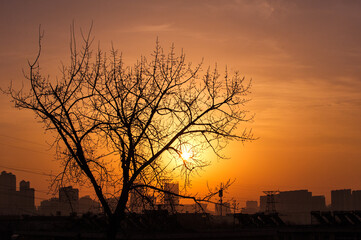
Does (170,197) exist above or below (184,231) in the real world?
above

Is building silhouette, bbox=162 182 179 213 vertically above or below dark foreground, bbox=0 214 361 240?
above

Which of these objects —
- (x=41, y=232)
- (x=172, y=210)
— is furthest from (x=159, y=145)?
(x=41, y=232)

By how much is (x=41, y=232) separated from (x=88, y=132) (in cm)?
3028

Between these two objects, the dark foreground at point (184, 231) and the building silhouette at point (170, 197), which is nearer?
the building silhouette at point (170, 197)

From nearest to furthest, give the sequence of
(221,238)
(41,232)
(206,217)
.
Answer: (206,217) → (221,238) → (41,232)

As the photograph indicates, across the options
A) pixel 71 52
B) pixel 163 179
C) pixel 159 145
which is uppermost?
pixel 71 52

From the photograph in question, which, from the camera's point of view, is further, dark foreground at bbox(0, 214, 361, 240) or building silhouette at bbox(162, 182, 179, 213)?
dark foreground at bbox(0, 214, 361, 240)

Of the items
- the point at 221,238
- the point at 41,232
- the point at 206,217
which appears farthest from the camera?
the point at 41,232

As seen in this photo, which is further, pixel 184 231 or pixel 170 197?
pixel 184 231

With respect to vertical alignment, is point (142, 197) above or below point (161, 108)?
below

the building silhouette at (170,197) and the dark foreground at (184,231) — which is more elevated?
the building silhouette at (170,197)

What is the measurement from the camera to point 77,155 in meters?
17.2

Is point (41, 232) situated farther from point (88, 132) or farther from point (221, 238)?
point (88, 132)

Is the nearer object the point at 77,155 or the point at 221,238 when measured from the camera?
the point at 77,155
